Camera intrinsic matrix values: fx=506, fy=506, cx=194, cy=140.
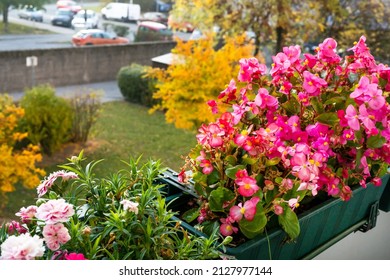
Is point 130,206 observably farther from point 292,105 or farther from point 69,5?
point 69,5

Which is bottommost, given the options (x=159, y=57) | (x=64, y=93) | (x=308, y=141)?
(x=64, y=93)

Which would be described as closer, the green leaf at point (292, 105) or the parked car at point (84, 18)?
the green leaf at point (292, 105)

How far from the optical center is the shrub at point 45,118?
3.60 metres

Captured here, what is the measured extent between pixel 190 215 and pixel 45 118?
305 cm

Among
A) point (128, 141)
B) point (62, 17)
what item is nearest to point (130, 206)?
point (62, 17)

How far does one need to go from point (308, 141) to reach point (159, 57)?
163 inches

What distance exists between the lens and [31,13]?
3678 millimetres

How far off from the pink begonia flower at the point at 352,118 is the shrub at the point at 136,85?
4.49 meters

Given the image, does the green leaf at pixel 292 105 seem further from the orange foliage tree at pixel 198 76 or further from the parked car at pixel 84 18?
the parked car at pixel 84 18

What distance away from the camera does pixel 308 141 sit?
0.77 m

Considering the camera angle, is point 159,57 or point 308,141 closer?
point 308,141

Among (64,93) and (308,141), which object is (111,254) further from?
(64,93)

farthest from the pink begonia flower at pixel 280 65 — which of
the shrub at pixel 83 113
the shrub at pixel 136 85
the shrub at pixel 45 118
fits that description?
the shrub at pixel 136 85
